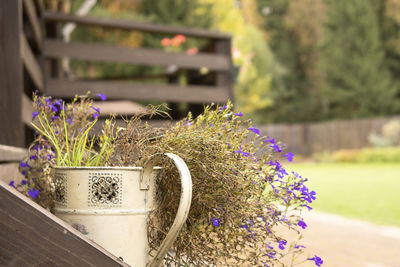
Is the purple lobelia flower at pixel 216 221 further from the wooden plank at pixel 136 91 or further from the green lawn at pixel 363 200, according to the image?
the green lawn at pixel 363 200

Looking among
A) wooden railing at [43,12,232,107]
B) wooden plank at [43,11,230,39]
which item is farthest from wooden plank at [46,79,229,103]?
wooden plank at [43,11,230,39]

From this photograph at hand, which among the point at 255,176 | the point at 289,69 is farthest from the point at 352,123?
the point at 255,176

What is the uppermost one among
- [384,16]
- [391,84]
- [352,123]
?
[384,16]

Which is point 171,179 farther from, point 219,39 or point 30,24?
point 219,39

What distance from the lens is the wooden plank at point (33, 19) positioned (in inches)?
157

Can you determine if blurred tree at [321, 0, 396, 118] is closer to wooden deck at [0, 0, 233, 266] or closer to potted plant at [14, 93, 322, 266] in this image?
wooden deck at [0, 0, 233, 266]

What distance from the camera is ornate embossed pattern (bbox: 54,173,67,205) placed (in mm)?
1817

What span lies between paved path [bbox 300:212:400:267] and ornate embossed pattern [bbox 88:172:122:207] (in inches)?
84.4

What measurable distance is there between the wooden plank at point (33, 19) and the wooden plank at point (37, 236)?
9.13 feet

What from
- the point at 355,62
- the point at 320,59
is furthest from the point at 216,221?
the point at 320,59

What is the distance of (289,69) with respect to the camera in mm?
33656

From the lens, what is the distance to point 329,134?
25.5 metres

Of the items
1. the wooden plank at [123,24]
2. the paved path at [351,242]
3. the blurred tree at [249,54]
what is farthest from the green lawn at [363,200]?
the blurred tree at [249,54]

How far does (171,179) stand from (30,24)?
2.96 m
